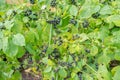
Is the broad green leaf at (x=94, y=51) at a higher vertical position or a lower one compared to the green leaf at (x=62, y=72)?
higher

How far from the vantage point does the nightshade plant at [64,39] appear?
1.12 m

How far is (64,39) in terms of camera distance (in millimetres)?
1191

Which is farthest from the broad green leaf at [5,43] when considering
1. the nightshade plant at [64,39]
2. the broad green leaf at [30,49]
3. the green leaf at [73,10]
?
the green leaf at [73,10]

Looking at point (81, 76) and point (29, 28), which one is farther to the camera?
point (29, 28)

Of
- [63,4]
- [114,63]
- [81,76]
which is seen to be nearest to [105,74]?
[81,76]

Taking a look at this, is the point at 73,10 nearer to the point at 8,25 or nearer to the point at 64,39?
the point at 64,39

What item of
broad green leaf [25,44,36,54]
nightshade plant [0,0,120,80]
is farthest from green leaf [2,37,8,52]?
broad green leaf [25,44,36,54]

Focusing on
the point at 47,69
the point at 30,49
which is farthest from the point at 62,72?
the point at 30,49

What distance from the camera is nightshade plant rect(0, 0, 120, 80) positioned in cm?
112

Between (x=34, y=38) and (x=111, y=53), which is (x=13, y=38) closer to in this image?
(x=34, y=38)

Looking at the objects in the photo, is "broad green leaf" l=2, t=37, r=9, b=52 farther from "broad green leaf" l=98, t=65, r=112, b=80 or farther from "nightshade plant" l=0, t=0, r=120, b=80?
"broad green leaf" l=98, t=65, r=112, b=80

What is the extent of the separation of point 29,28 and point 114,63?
14.1 inches

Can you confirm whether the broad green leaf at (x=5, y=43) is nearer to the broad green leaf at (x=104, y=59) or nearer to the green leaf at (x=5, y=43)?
the green leaf at (x=5, y=43)

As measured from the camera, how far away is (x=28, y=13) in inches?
49.1
